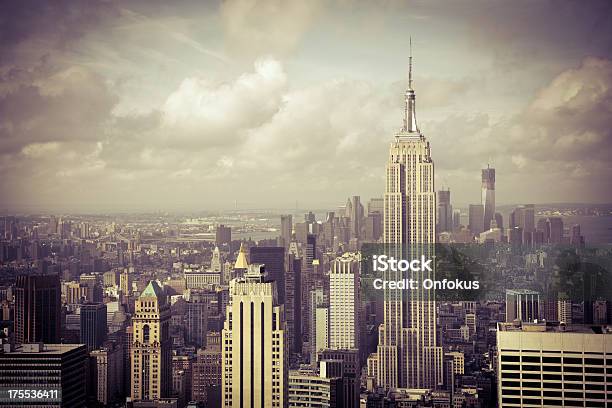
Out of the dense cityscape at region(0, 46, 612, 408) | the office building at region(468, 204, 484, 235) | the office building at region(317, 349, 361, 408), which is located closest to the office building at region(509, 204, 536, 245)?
the dense cityscape at region(0, 46, 612, 408)

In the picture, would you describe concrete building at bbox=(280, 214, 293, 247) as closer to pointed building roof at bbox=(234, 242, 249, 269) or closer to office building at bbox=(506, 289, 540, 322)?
pointed building roof at bbox=(234, 242, 249, 269)

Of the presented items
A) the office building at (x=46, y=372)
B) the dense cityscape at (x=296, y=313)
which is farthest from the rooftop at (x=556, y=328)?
the office building at (x=46, y=372)

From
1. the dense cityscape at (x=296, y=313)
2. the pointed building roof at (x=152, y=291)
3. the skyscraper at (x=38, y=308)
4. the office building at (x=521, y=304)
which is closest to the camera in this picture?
the dense cityscape at (x=296, y=313)

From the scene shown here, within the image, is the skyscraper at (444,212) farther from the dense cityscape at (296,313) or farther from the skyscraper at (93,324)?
the skyscraper at (93,324)

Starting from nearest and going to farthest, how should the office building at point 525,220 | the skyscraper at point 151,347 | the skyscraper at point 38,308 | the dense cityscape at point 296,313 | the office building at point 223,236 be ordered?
the dense cityscape at point 296,313 → the office building at point 525,220 → the skyscraper at point 38,308 → the skyscraper at point 151,347 → the office building at point 223,236

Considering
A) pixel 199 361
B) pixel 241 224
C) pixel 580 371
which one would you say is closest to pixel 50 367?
pixel 199 361

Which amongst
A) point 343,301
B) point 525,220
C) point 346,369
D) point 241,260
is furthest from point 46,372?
point 525,220
